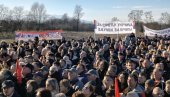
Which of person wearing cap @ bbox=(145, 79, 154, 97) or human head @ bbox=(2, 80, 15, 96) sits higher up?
human head @ bbox=(2, 80, 15, 96)

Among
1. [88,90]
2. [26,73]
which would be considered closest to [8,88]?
[88,90]

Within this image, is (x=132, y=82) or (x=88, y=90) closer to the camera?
(x=88, y=90)

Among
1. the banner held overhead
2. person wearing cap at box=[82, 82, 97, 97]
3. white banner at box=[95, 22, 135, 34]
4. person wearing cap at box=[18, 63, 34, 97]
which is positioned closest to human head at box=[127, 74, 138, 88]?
person wearing cap at box=[82, 82, 97, 97]

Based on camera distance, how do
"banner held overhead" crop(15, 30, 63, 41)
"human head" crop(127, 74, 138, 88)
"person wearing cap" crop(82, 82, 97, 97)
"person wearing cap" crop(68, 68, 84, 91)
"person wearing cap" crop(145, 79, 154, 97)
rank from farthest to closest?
"banner held overhead" crop(15, 30, 63, 41) → "person wearing cap" crop(68, 68, 84, 91) → "human head" crop(127, 74, 138, 88) → "person wearing cap" crop(145, 79, 154, 97) → "person wearing cap" crop(82, 82, 97, 97)

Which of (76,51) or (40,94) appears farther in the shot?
(76,51)

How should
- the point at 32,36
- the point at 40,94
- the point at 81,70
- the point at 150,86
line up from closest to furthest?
1. the point at 40,94
2. the point at 150,86
3. the point at 81,70
4. the point at 32,36

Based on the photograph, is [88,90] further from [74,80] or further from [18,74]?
[18,74]

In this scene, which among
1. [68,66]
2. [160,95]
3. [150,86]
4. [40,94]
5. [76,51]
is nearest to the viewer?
[40,94]

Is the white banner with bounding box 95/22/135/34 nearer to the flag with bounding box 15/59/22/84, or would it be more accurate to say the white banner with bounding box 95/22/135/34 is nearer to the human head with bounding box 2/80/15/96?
the flag with bounding box 15/59/22/84

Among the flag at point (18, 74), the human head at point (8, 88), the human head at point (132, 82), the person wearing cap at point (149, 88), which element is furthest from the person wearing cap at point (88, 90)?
the flag at point (18, 74)

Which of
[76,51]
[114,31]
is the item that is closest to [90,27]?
[114,31]

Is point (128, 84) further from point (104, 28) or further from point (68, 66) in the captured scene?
point (104, 28)

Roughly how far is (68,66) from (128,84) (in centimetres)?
431

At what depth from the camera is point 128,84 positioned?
315 inches
